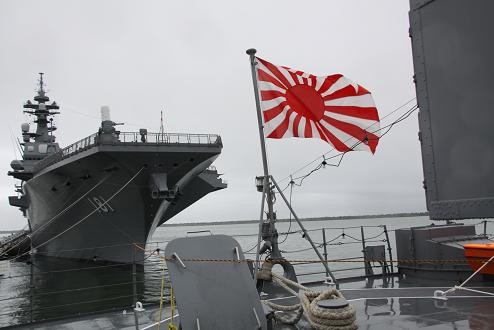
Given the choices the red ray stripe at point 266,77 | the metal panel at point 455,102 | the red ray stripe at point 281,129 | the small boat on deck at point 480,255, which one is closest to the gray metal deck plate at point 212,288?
the metal panel at point 455,102

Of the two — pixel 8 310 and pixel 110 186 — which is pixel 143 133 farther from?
pixel 8 310

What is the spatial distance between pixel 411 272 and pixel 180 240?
17.6ft

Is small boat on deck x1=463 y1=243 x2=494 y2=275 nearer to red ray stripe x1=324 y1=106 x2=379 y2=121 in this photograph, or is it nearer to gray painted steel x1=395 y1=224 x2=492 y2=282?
gray painted steel x1=395 y1=224 x2=492 y2=282

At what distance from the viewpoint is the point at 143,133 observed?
Result: 1798 centimetres

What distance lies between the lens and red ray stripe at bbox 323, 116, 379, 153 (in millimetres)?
6230

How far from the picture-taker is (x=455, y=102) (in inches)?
110

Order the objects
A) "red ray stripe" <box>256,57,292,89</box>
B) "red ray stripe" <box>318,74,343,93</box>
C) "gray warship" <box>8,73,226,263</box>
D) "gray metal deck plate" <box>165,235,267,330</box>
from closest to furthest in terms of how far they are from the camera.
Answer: "gray metal deck plate" <box>165,235,267,330</box> < "red ray stripe" <box>256,57,292,89</box> < "red ray stripe" <box>318,74,343,93</box> < "gray warship" <box>8,73,226,263</box>

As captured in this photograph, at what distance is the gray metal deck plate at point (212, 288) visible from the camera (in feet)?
12.4

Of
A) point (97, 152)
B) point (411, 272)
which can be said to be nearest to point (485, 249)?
point (411, 272)

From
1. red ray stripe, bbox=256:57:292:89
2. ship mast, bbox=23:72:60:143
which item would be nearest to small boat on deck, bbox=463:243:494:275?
red ray stripe, bbox=256:57:292:89

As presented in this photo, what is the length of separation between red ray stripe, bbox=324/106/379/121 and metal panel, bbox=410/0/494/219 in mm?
3253

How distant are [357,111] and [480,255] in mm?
2801

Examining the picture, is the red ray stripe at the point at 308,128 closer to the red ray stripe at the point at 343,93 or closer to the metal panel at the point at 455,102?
the red ray stripe at the point at 343,93

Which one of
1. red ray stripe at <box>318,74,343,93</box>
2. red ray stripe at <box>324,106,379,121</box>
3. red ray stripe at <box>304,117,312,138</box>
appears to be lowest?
red ray stripe at <box>304,117,312,138</box>
